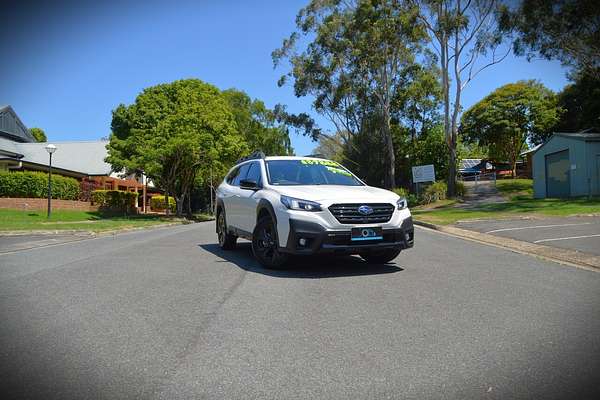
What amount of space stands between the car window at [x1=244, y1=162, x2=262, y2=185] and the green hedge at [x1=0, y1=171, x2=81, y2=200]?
22.5 m

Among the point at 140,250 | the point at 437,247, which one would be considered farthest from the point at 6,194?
the point at 437,247

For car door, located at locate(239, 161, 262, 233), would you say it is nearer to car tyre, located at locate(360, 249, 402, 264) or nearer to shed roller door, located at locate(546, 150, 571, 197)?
car tyre, located at locate(360, 249, 402, 264)

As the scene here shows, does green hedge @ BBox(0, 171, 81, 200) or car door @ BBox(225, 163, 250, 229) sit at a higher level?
green hedge @ BBox(0, 171, 81, 200)

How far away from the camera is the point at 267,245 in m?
7.54

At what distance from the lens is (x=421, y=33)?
110 ft

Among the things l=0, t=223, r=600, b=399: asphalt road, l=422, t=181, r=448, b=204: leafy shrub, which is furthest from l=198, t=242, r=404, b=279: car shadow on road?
l=422, t=181, r=448, b=204: leafy shrub

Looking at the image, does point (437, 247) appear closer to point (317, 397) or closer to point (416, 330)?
point (416, 330)

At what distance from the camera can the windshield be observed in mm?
8336

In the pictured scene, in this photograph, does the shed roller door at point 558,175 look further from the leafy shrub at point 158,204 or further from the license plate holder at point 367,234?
the leafy shrub at point 158,204

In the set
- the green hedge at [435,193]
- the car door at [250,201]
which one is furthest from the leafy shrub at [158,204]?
the car door at [250,201]

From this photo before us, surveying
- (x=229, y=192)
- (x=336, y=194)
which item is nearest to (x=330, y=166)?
(x=336, y=194)

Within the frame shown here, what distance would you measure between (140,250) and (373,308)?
6527 mm

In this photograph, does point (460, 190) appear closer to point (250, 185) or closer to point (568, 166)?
point (568, 166)

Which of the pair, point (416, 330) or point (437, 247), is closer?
point (416, 330)
